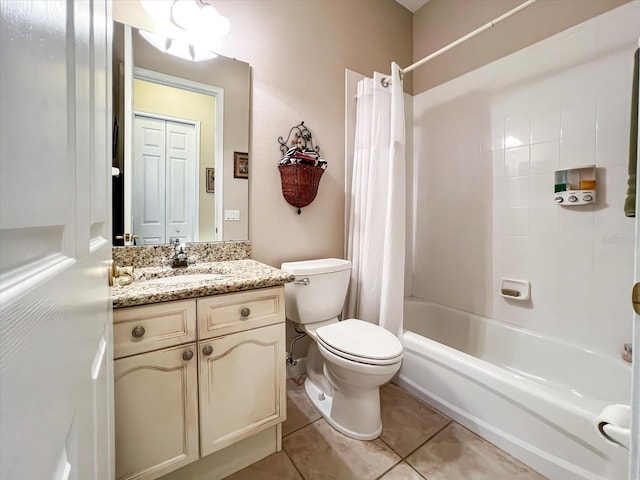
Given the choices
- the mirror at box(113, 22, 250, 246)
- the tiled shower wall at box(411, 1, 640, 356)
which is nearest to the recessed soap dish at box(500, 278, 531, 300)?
the tiled shower wall at box(411, 1, 640, 356)

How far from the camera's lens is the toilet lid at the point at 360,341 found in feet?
4.09

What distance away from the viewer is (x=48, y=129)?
0.79ft

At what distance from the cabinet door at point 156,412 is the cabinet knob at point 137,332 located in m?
0.07

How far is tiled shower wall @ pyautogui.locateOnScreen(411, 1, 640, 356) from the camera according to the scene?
142 cm

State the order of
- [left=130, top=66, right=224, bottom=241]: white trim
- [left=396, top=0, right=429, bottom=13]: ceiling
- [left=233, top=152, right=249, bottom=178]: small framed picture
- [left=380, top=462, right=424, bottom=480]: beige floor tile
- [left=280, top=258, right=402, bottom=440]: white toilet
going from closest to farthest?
1. [left=380, top=462, right=424, bottom=480]: beige floor tile
2. [left=280, top=258, right=402, bottom=440]: white toilet
3. [left=130, top=66, right=224, bottom=241]: white trim
4. [left=233, top=152, right=249, bottom=178]: small framed picture
5. [left=396, top=0, right=429, bottom=13]: ceiling

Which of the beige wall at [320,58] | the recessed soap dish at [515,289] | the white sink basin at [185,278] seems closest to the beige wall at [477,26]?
the beige wall at [320,58]

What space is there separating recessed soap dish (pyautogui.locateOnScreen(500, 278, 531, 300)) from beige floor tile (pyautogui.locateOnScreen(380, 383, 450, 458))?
88cm

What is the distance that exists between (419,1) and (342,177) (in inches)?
65.2

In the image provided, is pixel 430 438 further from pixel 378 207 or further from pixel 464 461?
pixel 378 207

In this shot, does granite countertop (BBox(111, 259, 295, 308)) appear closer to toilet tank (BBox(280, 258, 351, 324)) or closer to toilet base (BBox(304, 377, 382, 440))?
toilet tank (BBox(280, 258, 351, 324))

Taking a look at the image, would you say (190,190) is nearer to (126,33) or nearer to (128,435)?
(126,33)

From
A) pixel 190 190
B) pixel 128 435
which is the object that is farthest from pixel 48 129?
pixel 190 190

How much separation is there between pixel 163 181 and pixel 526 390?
1.95 m

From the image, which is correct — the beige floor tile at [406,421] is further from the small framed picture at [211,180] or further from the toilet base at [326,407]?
the small framed picture at [211,180]
